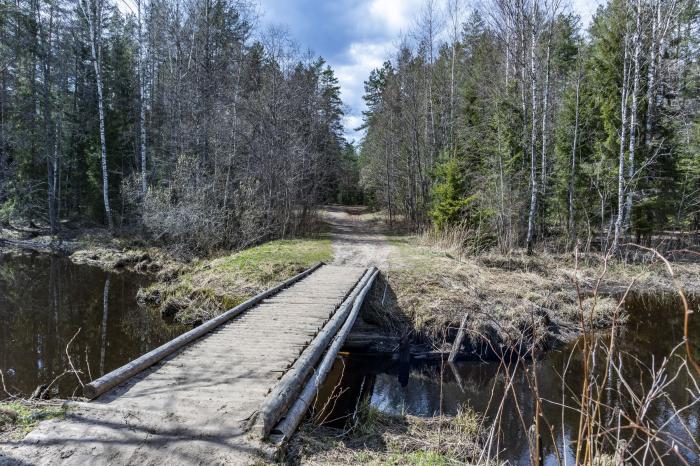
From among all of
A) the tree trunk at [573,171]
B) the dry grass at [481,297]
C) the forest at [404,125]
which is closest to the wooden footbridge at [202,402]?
the dry grass at [481,297]

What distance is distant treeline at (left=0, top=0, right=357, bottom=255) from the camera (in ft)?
57.5

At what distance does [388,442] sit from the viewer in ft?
14.3

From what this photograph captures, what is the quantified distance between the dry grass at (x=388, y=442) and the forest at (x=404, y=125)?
1024 centimetres

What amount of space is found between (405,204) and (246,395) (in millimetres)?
23041

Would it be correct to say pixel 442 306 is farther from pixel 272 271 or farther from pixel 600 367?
pixel 272 271

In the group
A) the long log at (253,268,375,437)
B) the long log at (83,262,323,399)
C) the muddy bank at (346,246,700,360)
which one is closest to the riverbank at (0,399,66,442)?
the long log at (83,262,323,399)

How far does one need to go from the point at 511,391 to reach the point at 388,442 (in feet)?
15.1

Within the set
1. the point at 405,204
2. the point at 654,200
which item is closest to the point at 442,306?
the point at 654,200

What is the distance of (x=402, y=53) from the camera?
2364 centimetres

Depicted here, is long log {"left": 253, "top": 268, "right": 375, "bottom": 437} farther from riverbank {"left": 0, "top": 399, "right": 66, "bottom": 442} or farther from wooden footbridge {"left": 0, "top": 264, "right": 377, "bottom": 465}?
riverbank {"left": 0, "top": 399, "right": 66, "bottom": 442}

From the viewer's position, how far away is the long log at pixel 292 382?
3654 millimetres

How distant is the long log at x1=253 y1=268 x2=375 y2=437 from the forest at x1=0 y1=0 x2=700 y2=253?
10.2 m

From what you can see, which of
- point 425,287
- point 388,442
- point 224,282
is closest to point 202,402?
point 388,442

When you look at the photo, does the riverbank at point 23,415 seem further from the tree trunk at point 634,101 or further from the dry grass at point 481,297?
the tree trunk at point 634,101
